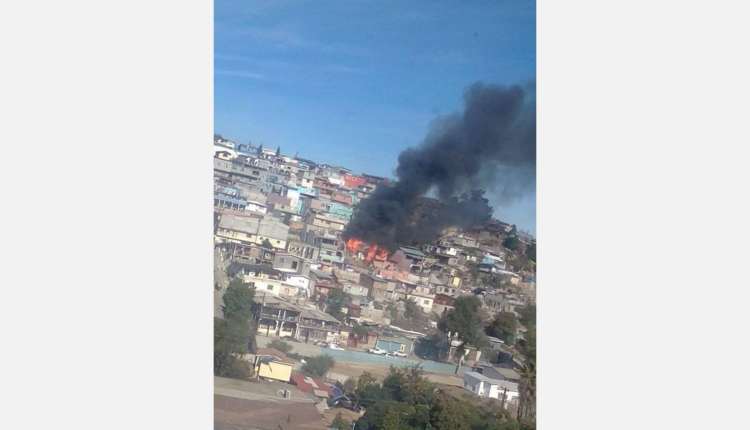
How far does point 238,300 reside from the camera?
5.00m

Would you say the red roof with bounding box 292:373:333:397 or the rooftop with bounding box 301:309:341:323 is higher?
the rooftop with bounding box 301:309:341:323

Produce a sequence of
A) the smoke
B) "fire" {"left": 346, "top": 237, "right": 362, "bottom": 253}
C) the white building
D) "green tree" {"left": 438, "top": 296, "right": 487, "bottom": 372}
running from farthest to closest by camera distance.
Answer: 1. "fire" {"left": 346, "top": 237, "right": 362, "bottom": 253}
2. "green tree" {"left": 438, "top": 296, "right": 487, "bottom": 372}
3. the white building
4. the smoke

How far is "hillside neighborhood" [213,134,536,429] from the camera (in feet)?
15.3

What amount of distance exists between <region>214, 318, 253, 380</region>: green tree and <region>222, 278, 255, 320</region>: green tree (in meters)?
0.04

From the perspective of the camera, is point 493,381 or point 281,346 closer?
point 493,381

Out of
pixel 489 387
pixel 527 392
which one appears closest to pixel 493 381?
pixel 489 387

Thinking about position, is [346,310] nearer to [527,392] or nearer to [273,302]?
[273,302]

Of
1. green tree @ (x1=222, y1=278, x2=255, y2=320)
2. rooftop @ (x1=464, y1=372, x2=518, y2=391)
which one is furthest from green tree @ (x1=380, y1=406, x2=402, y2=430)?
green tree @ (x1=222, y1=278, x2=255, y2=320)

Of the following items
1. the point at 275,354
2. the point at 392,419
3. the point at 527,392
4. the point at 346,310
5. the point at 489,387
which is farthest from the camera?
the point at 275,354

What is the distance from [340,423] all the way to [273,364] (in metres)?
0.61

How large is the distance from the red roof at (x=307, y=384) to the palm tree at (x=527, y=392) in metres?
1.25

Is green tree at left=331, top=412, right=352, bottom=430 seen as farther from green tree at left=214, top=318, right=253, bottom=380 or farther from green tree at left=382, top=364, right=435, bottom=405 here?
green tree at left=214, top=318, right=253, bottom=380

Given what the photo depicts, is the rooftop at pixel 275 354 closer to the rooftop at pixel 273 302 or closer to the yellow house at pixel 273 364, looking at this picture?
the yellow house at pixel 273 364
